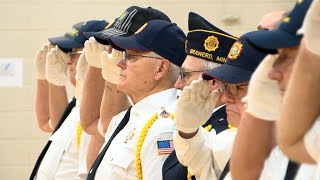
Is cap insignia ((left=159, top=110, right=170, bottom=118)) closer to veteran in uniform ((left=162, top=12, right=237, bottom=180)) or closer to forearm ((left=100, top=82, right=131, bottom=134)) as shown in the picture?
veteran in uniform ((left=162, top=12, right=237, bottom=180))

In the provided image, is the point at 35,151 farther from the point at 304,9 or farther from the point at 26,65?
the point at 304,9

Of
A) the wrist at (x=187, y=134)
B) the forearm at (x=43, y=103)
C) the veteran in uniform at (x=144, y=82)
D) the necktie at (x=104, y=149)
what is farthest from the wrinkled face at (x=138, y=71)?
the forearm at (x=43, y=103)

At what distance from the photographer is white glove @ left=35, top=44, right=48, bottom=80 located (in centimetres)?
410

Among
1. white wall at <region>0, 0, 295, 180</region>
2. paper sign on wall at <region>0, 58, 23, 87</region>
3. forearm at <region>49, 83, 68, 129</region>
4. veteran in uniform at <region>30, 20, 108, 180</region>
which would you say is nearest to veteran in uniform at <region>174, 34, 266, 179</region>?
veteran in uniform at <region>30, 20, 108, 180</region>

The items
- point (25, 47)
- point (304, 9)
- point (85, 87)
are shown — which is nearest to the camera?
point (304, 9)

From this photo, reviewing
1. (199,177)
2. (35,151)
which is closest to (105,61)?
(199,177)

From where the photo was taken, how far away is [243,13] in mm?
4602

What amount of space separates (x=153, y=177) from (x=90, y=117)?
85cm

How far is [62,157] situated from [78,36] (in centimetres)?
60

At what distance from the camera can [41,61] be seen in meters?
4.13

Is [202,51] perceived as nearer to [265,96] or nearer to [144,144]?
[144,144]

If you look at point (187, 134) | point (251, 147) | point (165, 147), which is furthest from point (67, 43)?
point (251, 147)

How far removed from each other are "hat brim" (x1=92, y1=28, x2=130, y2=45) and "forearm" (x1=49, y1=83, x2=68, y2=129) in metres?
1.05

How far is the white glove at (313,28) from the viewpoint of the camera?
1043 millimetres
